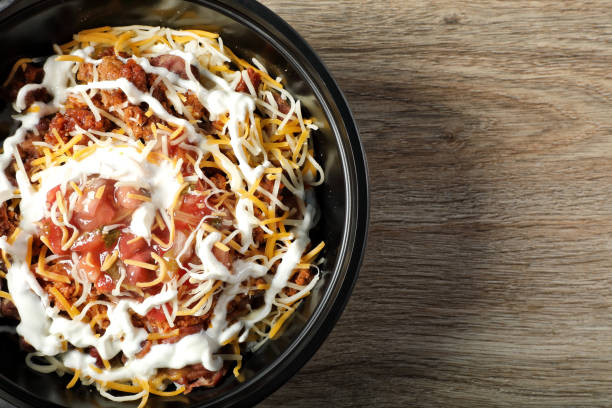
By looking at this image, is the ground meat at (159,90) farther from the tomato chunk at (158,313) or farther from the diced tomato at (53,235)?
the tomato chunk at (158,313)

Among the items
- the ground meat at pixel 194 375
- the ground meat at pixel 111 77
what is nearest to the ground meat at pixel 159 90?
the ground meat at pixel 111 77

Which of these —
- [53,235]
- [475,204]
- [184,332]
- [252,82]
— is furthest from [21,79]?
[475,204]

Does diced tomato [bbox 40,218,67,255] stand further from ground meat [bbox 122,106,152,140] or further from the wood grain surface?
the wood grain surface

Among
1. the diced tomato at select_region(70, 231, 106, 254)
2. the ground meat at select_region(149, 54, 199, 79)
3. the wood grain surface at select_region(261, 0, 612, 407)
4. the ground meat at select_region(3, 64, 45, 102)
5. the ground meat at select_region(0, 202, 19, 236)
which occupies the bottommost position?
the wood grain surface at select_region(261, 0, 612, 407)

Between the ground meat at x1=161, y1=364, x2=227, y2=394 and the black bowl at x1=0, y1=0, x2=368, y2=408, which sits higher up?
the black bowl at x1=0, y1=0, x2=368, y2=408

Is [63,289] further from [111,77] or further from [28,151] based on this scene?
[111,77]

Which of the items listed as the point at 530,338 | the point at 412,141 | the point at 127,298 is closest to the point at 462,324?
the point at 530,338

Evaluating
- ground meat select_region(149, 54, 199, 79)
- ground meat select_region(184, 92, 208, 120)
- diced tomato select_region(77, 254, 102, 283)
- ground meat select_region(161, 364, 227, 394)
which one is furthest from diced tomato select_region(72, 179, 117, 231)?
ground meat select_region(161, 364, 227, 394)
